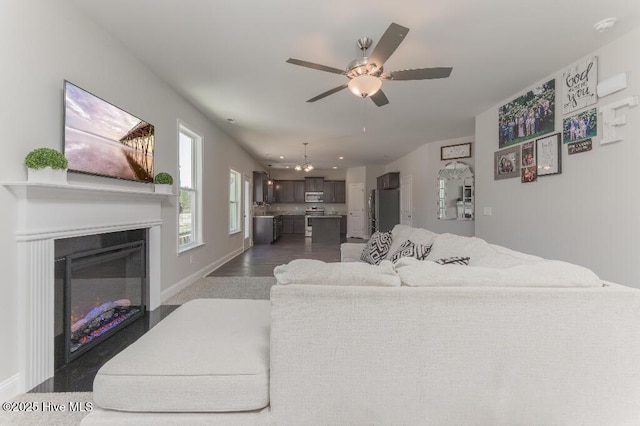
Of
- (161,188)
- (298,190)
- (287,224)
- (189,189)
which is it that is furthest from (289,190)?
(161,188)

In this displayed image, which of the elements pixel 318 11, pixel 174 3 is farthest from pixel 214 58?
pixel 318 11

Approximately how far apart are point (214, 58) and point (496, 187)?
402 cm

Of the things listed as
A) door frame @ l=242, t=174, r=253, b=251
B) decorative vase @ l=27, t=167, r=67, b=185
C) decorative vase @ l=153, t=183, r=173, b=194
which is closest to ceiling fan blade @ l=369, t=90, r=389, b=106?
decorative vase @ l=153, t=183, r=173, b=194

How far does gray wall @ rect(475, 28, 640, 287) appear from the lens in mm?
2498

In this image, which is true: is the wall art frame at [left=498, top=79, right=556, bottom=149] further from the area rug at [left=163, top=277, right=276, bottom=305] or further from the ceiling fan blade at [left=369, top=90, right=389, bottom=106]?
the area rug at [left=163, top=277, right=276, bottom=305]

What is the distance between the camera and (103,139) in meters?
2.42

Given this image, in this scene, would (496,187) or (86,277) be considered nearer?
(86,277)

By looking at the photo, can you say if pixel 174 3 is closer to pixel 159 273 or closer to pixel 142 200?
pixel 142 200

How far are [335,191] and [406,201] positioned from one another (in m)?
3.73

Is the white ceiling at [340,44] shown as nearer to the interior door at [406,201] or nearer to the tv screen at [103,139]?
the tv screen at [103,139]

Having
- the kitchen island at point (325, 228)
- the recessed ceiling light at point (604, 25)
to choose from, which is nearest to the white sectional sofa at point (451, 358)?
the recessed ceiling light at point (604, 25)

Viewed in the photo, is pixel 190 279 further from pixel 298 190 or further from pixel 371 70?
pixel 298 190

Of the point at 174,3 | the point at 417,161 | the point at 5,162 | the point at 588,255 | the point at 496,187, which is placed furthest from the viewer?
the point at 417,161

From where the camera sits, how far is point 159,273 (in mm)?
3301
